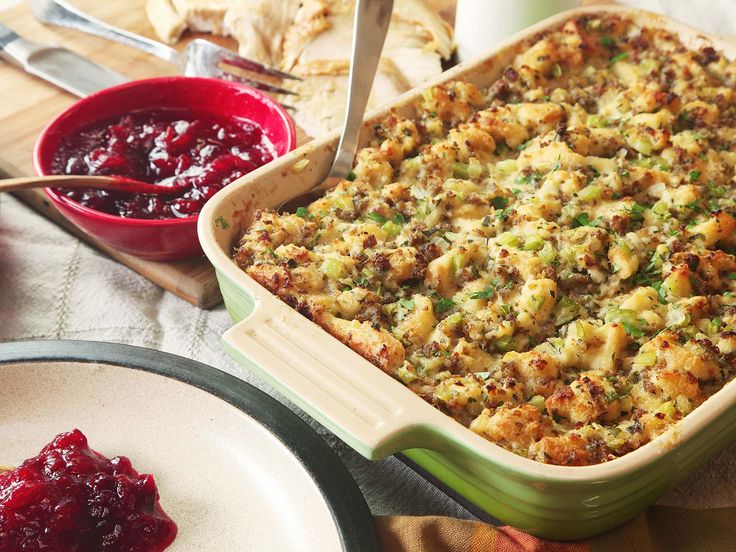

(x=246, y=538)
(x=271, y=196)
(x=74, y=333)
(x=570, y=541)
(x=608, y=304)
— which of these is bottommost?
(x=74, y=333)

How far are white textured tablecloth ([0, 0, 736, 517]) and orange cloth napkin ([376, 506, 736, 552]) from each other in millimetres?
189

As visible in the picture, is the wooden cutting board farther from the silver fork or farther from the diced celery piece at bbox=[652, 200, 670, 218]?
the diced celery piece at bbox=[652, 200, 670, 218]

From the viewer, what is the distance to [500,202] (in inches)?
83.5

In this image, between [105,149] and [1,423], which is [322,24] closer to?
[105,149]

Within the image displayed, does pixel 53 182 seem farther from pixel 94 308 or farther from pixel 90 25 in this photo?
pixel 90 25

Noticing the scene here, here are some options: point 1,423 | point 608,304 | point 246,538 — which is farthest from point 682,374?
point 1,423

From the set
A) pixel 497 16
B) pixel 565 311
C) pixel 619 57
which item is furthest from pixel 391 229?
pixel 497 16

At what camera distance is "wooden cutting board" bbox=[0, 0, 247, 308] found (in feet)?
7.84

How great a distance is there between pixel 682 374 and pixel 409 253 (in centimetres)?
61

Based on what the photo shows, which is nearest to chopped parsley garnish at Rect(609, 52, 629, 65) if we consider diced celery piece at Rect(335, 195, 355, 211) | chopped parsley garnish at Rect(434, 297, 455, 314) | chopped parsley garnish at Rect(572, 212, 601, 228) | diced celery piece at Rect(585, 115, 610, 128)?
diced celery piece at Rect(585, 115, 610, 128)

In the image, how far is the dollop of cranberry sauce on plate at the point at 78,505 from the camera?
1.59m

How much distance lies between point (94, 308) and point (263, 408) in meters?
0.79

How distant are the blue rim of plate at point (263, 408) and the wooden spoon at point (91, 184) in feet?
1.52

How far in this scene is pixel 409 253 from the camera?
1952 millimetres
